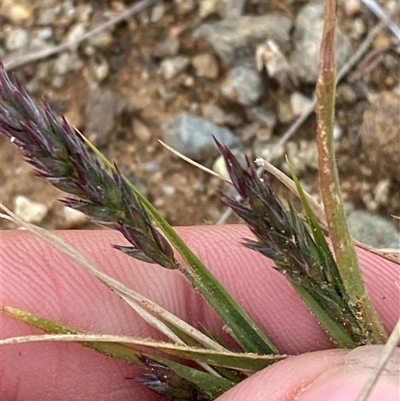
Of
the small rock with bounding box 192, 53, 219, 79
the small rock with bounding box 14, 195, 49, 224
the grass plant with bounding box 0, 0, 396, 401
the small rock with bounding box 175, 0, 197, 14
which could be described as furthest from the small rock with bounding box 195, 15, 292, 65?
the grass plant with bounding box 0, 0, 396, 401

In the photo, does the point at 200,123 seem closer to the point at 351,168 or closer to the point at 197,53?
the point at 197,53

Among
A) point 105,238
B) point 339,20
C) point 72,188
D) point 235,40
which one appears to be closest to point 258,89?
point 235,40

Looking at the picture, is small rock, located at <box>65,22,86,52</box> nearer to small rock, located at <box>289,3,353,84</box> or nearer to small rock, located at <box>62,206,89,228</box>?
small rock, located at <box>62,206,89,228</box>

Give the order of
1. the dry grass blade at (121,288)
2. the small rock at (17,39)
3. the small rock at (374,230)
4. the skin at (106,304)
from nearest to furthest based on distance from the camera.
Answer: the dry grass blade at (121,288)
the skin at (106,304)
the small rock at (374,230)
the small rock at (17,39)

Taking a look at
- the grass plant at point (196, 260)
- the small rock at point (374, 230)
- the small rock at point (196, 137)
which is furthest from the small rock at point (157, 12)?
the grass plant at point (196, 260)

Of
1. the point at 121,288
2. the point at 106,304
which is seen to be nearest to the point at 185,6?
the point at 106,304

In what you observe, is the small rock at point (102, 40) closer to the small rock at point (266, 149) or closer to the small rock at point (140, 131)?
the small rock at point (140, 131)
